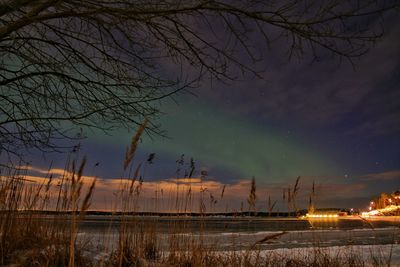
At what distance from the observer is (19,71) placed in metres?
3.33

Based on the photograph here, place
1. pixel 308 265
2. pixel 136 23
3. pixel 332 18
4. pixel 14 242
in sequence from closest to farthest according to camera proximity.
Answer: pixel 332 18 < pixel 136 23 < pixel 14 242 < pixel 308 265

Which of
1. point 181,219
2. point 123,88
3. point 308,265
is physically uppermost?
point 123,88

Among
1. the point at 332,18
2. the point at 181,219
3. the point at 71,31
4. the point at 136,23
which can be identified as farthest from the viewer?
the point at 181,219

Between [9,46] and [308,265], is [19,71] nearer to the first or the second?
[9,46]

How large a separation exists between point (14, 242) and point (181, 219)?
2.12 metres

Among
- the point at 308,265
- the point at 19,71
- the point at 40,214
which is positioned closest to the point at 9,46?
the point at 19,71

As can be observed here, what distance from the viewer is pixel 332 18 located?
2.63 m

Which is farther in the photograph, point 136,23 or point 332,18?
point 136,23

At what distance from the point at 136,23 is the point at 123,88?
0.65 meters

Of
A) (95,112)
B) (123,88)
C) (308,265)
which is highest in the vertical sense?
(123,88)

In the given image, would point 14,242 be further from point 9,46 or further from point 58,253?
point 9,46

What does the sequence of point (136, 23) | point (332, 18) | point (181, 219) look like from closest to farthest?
point (332, 18), point (136, 23), point (181, 219)

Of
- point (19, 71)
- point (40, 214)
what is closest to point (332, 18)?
point (19, 71)

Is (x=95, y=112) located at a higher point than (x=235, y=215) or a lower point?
higher
